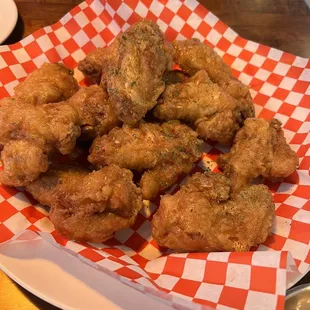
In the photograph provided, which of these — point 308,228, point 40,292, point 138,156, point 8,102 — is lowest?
point 308,228

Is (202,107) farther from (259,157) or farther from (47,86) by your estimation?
(47,86)

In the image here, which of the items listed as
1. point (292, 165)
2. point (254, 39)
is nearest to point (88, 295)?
point (292, 165)

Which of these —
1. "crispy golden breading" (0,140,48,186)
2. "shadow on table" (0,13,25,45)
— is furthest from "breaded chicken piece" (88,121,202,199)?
"shadow on table" (0,13,25,45)

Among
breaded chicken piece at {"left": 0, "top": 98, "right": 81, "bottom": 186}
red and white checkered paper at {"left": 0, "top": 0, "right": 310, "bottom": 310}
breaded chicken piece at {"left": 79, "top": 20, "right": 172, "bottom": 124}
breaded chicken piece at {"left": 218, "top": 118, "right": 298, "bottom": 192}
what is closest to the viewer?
red and white checkered paper at {"left": 0, "top": 0, "right": 310, "bottom": 310}

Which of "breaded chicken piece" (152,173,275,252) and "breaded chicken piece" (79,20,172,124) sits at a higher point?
"breaded chicken piece" (79,20,172,124)

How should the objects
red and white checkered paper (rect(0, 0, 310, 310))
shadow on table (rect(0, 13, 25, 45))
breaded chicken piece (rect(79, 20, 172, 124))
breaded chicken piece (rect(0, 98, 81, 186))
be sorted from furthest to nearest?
shadow on table (rect(0, 13, 25, 45)) < breaded chicken piece (rect(79, 20, 172, 124)) < breaded chicken piece (rect(0, 98, 81, 186)) < red and white checkered paper (rect(0, 0, 310, 310))

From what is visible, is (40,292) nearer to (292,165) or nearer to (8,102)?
(8,102)

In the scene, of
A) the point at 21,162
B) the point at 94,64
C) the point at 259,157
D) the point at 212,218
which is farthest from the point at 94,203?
the point at 94,64

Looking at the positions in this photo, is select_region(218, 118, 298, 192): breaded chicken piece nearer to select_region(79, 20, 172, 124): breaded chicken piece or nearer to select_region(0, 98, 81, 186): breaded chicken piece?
select_region(79, 20, 172, 124): breaded chicken piece
